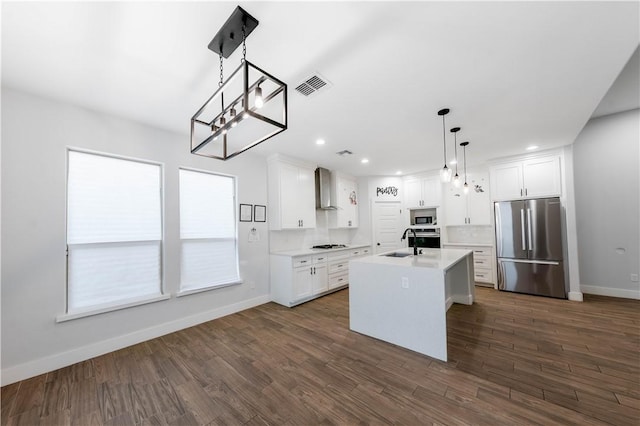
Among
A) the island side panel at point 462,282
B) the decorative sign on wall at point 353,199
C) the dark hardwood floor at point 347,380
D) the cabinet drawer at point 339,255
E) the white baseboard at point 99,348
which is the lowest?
the dark hardwood floor at point 347,380

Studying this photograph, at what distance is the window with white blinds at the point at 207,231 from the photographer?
341 centimetres

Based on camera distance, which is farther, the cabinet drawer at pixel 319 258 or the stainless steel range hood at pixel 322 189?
the stainless steel range hood at pixel 322 189

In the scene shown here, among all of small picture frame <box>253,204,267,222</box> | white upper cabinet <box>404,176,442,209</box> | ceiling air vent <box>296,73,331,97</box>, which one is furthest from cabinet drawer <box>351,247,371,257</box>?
ceiling air vent <box>296,73,331,97</box>

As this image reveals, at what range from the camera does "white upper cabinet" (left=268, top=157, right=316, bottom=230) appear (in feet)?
14.1

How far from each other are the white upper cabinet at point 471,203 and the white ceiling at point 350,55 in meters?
2.32

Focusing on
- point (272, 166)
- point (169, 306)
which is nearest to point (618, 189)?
point (272, 166)

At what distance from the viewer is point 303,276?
418 centimetres

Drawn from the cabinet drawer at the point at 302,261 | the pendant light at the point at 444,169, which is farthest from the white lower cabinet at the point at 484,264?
the cabinet drawer at the point at 302,261

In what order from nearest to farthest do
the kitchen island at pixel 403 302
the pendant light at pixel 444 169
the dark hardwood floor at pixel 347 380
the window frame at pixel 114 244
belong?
the dark hardwood floor at pixel 347 380
the kitchen island at pixel 403 302
the window frame at pixel 114 244
the pendant light at pixel 444 169

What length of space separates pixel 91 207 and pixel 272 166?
8.26 ft

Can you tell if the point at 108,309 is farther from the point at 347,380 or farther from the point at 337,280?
the point at 337,280

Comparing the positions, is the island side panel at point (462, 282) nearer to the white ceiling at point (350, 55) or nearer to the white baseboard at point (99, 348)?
the white ceiling at point (350, 55)

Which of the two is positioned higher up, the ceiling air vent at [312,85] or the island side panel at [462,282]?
the ceiling air vent at [312,85]

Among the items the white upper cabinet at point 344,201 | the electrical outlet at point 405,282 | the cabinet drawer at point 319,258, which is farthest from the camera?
the white upper cabinet at point 344,201
